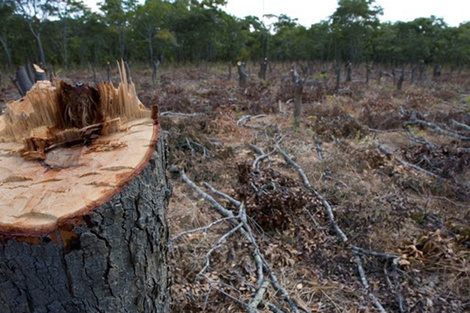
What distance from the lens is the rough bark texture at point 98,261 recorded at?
0.76 m

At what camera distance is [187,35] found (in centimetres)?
2380

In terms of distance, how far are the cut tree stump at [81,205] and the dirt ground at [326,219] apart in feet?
3.34

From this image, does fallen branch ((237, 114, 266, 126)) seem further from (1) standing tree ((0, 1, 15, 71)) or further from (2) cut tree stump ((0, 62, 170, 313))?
(1) standing tree ((0, 1, 15, 71))

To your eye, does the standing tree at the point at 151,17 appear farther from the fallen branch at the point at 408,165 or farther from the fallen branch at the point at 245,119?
the fallen branch at the point at 408,165

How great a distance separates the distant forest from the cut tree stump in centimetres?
1992

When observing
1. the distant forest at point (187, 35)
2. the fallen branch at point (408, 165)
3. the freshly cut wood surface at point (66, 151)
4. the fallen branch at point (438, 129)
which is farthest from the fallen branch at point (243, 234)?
the distant forest at point (187, 35)

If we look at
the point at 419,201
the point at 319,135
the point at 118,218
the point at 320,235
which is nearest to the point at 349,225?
the point at 320,235

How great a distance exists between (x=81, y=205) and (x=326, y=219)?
8.08ft

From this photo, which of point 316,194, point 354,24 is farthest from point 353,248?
point 354,24

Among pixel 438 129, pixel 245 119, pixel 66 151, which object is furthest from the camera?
pixel 245 119

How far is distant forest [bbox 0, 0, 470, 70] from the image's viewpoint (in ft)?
66.4

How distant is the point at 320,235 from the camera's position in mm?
2531

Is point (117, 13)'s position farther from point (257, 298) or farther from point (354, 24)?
point (257, 298)

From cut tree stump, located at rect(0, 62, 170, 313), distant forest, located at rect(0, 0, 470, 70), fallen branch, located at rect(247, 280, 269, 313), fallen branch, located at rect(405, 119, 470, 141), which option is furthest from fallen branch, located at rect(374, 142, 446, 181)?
distant forest, located at rect(0, 0, 470, 70)
